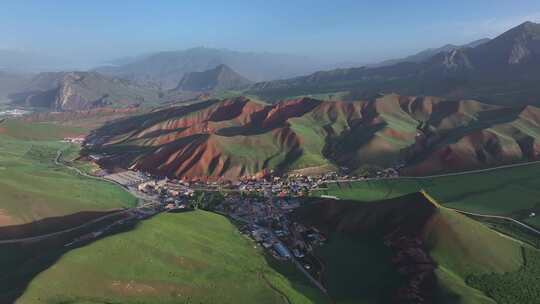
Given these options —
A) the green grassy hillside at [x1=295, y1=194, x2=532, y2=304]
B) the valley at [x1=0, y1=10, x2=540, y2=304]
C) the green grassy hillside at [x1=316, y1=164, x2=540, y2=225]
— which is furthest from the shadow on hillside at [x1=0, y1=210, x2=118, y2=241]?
the green grassy hillside at [x1=316, y1=164, x2=540, y2=225]

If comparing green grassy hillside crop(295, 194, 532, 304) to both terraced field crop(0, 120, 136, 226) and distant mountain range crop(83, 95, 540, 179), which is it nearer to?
distant mountain range crop(83, 95, 540, 179)

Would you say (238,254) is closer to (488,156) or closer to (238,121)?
(488,156)

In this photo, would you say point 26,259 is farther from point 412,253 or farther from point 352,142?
point 352,142

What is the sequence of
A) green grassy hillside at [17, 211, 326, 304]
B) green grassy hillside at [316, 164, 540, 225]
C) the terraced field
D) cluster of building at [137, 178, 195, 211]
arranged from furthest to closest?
cluster of building at [137, 178, 195, 211] < the terraced field < green grassy hillside at [316, 164, 540, 225] < green grassy hillside at [17, 211, 326, 304]

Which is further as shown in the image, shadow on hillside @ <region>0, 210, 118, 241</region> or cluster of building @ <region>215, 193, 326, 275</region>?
shadow on hillside @ <region>0, 210, 118, 241</region>

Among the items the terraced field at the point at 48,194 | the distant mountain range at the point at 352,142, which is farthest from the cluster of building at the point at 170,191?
the terraced field at the point at 48,194

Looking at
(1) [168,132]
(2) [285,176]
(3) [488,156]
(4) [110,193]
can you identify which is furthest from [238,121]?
(3) [488,156]

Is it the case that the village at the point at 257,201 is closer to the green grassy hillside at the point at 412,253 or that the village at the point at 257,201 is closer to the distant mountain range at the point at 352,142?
the green grassy hillside at the point at 412,253
